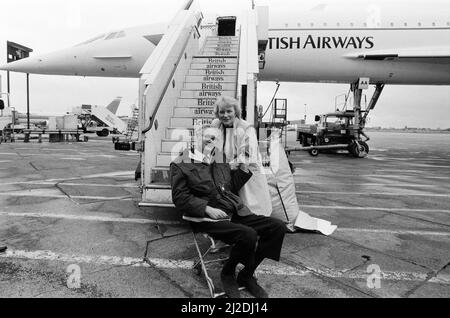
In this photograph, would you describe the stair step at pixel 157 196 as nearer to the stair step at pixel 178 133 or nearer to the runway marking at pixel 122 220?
the runway marking at pixel 122 220

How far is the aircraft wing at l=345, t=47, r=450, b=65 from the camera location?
1291 cm

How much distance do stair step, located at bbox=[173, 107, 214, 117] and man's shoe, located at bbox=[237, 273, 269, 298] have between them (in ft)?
14.2

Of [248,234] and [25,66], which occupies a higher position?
[25,66]

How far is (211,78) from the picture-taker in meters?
7.82

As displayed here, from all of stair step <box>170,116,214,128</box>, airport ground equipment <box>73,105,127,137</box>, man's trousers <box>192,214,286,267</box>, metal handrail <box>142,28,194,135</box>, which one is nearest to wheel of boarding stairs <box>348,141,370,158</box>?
metal handrail <box>142,28,194,135</box>

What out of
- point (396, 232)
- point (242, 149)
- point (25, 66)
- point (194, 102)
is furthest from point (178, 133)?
point (25, 66)

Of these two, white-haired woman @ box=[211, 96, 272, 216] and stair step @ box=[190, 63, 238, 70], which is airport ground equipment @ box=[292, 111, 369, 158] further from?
white-haired woman @ box=[211, 96, 272, 216]

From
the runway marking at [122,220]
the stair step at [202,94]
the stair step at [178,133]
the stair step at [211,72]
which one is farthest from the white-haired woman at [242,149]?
the stair step at [211,72]

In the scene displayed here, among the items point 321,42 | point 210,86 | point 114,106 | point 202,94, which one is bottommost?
point 202,94

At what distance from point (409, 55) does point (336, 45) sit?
286 cm

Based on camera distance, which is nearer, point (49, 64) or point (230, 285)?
point (230, 285)

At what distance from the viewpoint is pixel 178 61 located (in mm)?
7035

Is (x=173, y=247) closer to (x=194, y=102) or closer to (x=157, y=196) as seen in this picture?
(x=157, y=196)
